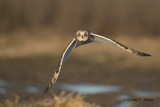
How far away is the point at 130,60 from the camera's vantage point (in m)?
17.3

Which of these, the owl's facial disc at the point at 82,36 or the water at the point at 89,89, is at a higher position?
the owl's facial disc at the point at 82,36

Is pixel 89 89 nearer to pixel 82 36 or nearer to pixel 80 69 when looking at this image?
pixel 80 69

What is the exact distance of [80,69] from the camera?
16.7 metres

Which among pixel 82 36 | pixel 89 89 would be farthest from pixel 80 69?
pixel 82 36

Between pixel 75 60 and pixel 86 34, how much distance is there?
32.3ft

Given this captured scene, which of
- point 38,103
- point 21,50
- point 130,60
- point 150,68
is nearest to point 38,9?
point 21,50

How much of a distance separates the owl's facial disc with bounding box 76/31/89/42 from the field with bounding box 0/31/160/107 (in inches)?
157

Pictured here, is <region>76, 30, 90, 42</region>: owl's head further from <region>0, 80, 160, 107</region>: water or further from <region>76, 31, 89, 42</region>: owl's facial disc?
<region>0, 80, 160, 107</region>: water

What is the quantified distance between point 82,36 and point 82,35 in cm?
2

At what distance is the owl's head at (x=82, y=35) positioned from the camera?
8023 mm

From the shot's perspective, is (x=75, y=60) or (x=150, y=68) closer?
(x=150, y=68)

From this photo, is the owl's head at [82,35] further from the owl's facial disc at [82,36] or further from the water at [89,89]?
the water at [89,89]

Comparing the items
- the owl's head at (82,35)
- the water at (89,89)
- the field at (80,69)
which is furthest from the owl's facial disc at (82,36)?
the water at (89,89)

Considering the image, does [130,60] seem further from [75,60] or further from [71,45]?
[71,45]
